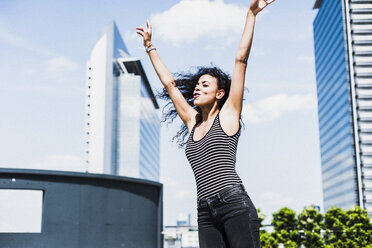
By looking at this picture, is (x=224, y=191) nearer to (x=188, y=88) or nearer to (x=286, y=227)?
(x=188, y=88)

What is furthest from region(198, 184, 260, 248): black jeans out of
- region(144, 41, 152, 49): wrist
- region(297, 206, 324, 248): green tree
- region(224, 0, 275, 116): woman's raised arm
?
region(297, 206, 324, 248): green tree

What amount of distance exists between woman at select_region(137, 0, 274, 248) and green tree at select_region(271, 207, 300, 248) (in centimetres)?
1962

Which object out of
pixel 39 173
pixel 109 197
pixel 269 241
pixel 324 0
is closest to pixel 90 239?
pixel 109 197

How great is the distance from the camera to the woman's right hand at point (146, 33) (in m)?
2.97

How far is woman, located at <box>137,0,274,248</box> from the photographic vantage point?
7.02ft

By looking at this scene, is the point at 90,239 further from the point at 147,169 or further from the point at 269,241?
the point at 147,169

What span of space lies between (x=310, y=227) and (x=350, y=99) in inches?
2300

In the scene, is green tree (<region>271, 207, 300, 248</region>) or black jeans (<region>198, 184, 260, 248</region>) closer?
black jeans (<region>198, 184, 260, 248</region>)

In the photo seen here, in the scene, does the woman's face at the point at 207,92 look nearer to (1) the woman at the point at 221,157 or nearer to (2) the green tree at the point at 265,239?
(1) the woman at the point at 221,157

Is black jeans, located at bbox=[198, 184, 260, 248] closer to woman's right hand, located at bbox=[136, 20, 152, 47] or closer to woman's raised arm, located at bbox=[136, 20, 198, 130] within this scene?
woman's raised arm, located at bbox=[136, 20, 198, 130]

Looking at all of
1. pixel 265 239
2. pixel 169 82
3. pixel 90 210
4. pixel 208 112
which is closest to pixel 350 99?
pixel 265 239

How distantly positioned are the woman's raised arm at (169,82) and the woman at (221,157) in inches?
0.9

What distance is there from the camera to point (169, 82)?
111 inches

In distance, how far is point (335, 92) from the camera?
274ft
